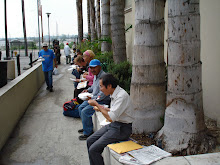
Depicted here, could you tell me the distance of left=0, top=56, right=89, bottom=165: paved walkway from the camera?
4777 millimetres

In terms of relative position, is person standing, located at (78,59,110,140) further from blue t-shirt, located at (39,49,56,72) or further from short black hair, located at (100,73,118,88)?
blue t-shirt, located at (39,49,56,72)

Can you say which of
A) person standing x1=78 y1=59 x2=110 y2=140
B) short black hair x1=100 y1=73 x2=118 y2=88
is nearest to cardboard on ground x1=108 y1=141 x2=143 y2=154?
short black hair x1=100 y1=73 x2=118 y2=88

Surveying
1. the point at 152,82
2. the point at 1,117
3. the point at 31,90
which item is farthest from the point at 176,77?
the point at 31,90

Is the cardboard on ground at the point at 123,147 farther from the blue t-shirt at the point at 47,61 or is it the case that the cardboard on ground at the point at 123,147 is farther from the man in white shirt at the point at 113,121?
the blue t-shirt at the point at 47,61

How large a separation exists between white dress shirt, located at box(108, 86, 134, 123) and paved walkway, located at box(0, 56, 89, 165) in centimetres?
152

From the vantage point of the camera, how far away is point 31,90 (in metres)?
9.04

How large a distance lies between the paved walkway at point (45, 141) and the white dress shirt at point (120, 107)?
1.52 metres

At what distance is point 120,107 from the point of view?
3.49 meters

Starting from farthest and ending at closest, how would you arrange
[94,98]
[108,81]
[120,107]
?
[94,98], [108,81], [120,107]

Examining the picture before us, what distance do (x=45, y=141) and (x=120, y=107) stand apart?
2.75 m

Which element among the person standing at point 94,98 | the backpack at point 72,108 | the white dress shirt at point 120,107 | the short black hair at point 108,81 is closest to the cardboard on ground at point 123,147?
the white dress shirt at point 120,107

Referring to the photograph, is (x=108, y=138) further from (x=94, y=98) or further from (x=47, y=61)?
(x=47, y=61)

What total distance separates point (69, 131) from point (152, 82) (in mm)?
2716

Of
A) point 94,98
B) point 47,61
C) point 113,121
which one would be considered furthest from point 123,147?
point 47,61
